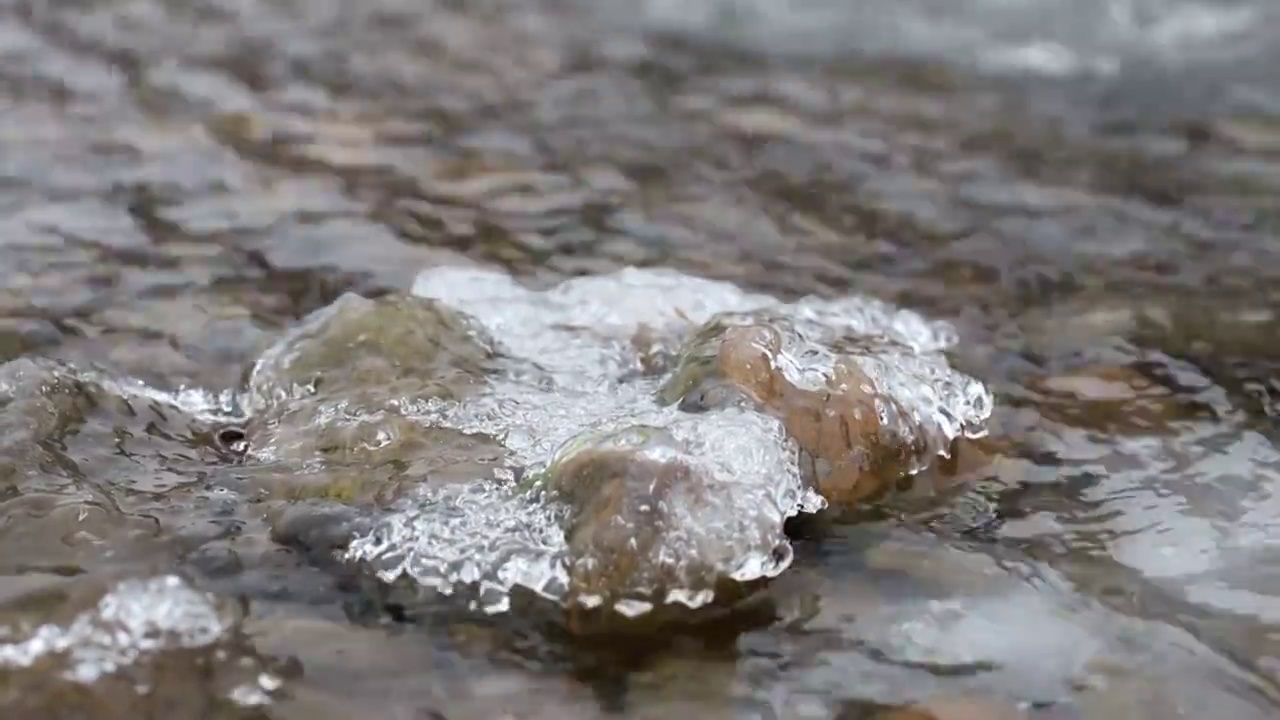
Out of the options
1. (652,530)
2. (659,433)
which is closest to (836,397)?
(659,433)

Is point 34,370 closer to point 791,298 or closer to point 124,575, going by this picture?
point 124,575

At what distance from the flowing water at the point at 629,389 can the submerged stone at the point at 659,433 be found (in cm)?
1

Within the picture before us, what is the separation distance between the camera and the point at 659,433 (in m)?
2.65

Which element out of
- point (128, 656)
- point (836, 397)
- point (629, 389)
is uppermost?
point (836, 397)

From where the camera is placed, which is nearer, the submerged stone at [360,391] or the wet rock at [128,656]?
the wet rock at [128,656]

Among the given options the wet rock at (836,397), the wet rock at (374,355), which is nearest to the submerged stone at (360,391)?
the wet rock at (374,355)

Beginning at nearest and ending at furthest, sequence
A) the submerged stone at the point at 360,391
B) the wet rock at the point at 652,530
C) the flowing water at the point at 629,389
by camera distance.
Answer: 1. the flowing water at the point at 629,389
2. the wet rock at the point at 652,530
3. the submerged stone at the point at 360,391

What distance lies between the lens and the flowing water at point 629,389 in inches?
90.0

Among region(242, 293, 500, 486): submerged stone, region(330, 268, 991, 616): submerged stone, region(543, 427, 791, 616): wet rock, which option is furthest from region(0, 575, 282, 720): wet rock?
region(543, 427, 791, 616): wet rock

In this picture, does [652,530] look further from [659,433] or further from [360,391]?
[360,391]

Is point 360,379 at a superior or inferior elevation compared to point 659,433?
inferior

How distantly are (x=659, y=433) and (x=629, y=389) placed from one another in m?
0.71

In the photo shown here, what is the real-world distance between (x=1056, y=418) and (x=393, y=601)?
180cm

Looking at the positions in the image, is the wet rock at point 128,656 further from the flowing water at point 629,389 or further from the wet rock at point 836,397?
the wet rock at point 836,397
